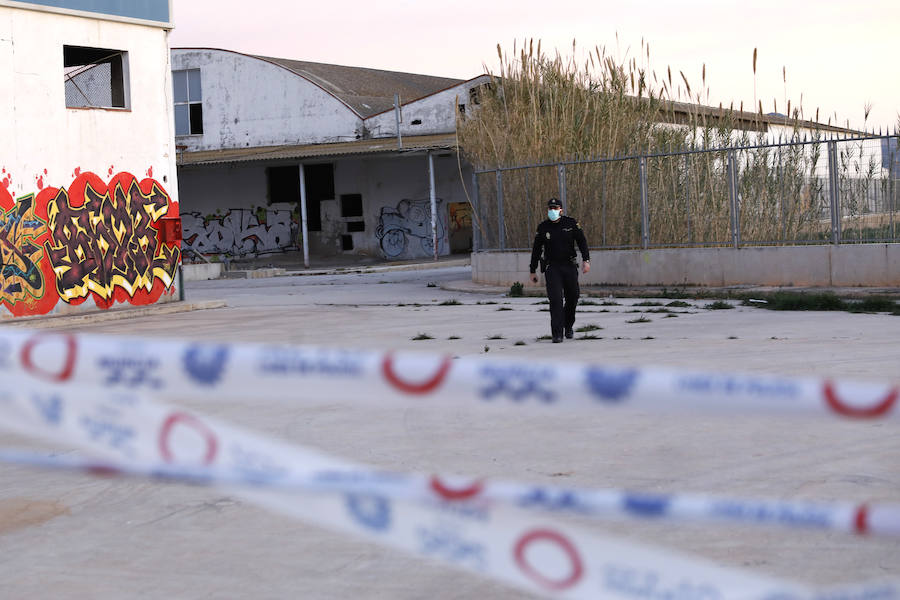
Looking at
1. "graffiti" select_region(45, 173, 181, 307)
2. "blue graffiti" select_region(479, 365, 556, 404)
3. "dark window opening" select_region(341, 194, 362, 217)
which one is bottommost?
"blue graffiti" select_region(479, 365, 556, 404)

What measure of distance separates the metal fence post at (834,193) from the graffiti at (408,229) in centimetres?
2274

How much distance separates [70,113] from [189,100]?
2761 centimetres

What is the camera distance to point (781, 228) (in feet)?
63.6

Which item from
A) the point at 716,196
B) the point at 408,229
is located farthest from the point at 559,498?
the point at 408,229

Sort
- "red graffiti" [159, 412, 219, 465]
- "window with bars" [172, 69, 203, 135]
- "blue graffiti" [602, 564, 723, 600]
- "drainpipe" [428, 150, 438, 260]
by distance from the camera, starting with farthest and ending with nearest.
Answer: "window with bars" [172, 69, 203, 135]
"drainpipe" [428, 150, 438, 260]
"red graffiti" [159, 412, 219, 465]
"blue graffiti" [602, 564, 723, 600]

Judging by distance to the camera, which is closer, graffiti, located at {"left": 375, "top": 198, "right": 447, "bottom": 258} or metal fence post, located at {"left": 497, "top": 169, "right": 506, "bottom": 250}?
metal fence post, located at {"left": 497, "top": 169, "right": 506, "bottom": 250}

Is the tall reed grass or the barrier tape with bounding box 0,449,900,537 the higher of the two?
the tall reed grass

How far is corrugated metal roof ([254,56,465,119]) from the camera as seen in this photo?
44.2 m

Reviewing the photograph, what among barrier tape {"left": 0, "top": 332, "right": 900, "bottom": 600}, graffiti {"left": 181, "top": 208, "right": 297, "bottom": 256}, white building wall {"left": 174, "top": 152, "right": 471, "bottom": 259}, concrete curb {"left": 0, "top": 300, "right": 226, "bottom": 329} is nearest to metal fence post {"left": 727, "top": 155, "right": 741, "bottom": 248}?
concrete curb {"left": 0, "top": 300, "right": 226, "bottom": 329}

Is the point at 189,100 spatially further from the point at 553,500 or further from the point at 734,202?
the point at 553,500

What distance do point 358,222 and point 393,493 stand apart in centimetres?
3987

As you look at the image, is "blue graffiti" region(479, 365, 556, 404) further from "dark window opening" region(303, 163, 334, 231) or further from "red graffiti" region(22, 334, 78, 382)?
"dark window opening" region(303, 163, 334, 231)

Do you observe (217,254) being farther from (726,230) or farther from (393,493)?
(393,493)

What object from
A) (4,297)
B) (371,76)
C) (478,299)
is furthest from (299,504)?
(371,76)
